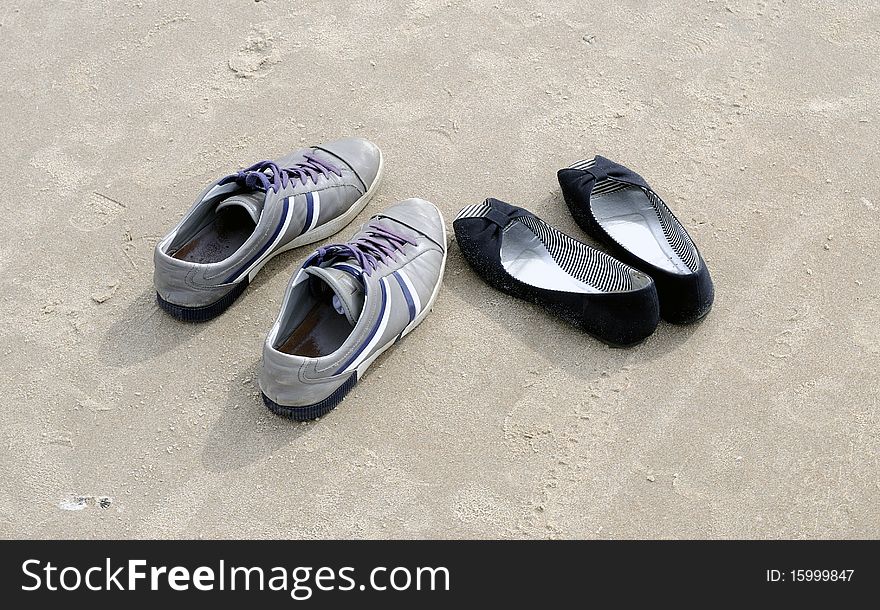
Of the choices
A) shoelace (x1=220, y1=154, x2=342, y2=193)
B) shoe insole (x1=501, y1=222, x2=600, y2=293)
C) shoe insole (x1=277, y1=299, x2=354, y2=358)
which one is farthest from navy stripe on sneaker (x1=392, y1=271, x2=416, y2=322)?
shoelace (x1=220, y1=154, x2=342, y2=193)

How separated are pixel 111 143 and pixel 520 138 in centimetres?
117

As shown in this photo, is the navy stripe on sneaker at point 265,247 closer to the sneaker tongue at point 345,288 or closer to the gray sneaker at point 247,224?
the gray sneaker at point 247,224

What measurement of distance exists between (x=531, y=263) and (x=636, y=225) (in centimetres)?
29

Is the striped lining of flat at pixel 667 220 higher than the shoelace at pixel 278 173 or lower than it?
lower

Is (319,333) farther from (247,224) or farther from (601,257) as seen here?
(601,257)

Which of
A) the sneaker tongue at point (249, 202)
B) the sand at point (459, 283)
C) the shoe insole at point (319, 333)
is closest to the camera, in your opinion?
the sand at point (459, 283)

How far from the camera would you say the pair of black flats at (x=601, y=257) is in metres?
2.19

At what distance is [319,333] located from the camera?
2188mm

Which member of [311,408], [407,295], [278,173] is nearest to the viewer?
[311,408]

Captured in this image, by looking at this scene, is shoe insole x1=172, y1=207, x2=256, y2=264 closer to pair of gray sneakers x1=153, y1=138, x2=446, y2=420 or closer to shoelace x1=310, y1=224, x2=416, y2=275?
pair of gray sneakers x1=153, y1=138, x2=446, y2=420

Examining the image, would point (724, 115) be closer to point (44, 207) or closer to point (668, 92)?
point (668, 92)

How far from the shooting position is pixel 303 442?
6.91ft

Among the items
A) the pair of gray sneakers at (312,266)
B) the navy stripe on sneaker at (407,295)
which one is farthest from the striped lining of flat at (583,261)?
the navy stripe on sneaker at (407,295)

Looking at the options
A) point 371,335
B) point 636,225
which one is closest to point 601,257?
point 636,225
